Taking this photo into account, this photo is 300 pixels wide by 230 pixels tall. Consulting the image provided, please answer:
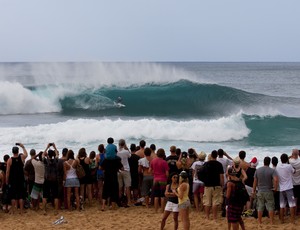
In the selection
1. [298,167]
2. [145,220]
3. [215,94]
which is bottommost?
[145,220]

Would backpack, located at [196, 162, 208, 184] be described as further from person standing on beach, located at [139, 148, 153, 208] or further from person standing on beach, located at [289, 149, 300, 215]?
person standing on beach, located at [289, 149, 300, 215]

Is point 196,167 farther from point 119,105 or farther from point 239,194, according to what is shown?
point 119,105

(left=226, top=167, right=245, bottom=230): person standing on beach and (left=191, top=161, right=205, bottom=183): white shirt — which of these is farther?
(left=191, top=161, right=205, bottom=183): white shirt

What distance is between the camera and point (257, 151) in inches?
688

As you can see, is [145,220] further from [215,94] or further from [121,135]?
[215,94]

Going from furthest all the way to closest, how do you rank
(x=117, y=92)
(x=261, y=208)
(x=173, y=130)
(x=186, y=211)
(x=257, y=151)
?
(x=117, y=92), (x=173, y=130), (x=257, y=151), (x=261, y=208), (x=186, y=211)

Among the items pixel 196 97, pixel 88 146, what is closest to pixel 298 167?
pixel 88 146

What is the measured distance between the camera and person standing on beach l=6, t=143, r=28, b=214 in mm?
9422

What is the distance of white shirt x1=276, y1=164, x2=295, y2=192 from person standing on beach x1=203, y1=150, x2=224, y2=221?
1.02 meters

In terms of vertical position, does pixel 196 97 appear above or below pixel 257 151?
above

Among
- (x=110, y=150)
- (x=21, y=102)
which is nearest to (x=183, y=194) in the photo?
(x=110, y=150)

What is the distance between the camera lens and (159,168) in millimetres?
9109

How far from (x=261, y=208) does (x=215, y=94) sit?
25.8 m

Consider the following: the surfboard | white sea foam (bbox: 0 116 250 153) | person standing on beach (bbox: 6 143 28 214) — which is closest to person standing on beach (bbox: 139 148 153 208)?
person standing on beach (bbox: 6 143 28 214)
